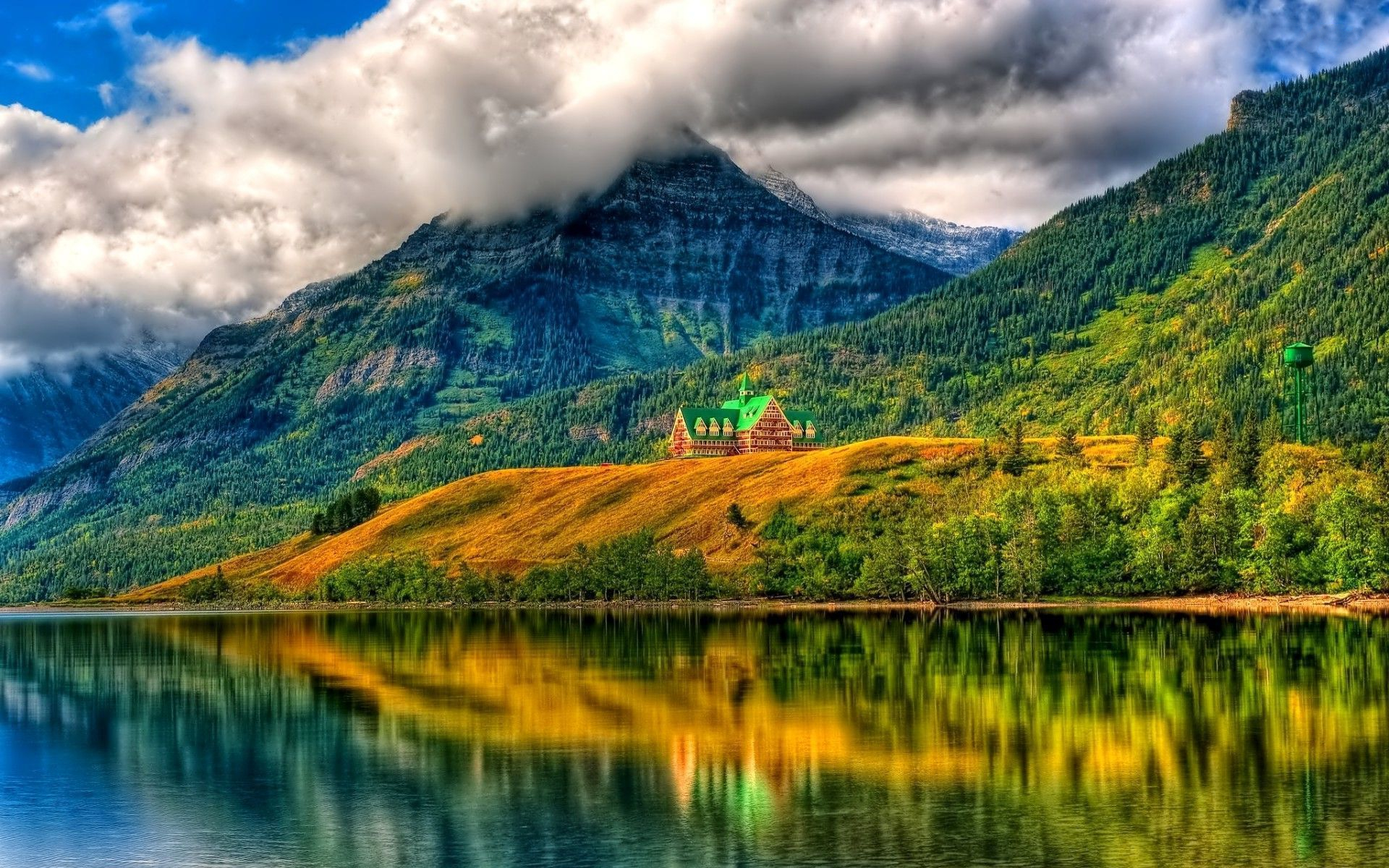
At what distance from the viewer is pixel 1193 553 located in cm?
18800

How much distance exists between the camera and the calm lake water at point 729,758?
4716 cm

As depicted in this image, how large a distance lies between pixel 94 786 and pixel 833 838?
34301 mm

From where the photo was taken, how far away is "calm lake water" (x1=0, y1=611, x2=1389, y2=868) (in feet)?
155

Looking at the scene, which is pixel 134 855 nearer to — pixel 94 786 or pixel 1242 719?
pixel 94 786

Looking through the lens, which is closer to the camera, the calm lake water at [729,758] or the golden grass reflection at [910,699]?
the calm lake water at [729,758]

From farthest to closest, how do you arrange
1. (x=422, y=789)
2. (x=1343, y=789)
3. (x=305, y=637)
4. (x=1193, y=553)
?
(x=1193, y=553), (x=305, y=637), (x=422, y=789), (x=1343, y=789)

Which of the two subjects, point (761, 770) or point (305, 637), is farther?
point (305, 637)

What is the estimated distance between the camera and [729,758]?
63844mm

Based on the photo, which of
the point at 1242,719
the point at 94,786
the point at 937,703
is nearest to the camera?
the point at 94,786

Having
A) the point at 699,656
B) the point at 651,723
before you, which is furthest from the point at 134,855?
the point at 699,656

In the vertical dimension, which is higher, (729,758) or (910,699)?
(729,758)

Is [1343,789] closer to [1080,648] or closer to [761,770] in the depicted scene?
[761,770]

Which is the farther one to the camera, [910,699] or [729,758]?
[910,699]

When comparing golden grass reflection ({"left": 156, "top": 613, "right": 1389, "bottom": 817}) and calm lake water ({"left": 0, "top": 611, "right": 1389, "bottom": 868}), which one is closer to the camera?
calm lake water ({"left": 0, "top": 611, "right": 1389, "bottom": 868})
